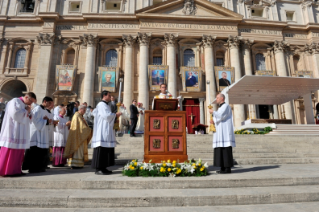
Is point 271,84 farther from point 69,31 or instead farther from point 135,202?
point 69,31

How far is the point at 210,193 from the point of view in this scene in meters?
3.24

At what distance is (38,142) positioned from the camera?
5383 millimetres

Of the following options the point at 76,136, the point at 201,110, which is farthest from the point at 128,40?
the point at 76,136

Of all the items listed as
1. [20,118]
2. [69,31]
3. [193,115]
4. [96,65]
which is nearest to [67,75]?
[96,65]

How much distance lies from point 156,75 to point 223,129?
14667mm

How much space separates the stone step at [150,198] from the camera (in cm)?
296

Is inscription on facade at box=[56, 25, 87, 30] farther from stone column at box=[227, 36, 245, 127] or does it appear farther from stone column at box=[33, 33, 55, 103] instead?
stone column at box=[227, 36, 245, 127]

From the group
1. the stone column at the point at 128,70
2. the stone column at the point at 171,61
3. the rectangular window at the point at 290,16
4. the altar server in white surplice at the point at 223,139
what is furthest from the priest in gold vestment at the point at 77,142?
the rectangular window at the point at 290,16

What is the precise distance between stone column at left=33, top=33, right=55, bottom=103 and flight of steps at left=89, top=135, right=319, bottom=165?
13071 mm

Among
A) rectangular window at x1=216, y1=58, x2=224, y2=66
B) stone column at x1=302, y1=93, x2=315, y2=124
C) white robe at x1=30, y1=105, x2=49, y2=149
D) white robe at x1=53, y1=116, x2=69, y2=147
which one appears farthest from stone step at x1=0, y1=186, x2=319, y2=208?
rectangular window at x1=216, y1=58, x2=224, y2=66

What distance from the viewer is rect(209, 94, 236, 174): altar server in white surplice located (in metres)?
5.00

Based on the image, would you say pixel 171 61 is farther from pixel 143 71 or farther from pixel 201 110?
pixel 201 110

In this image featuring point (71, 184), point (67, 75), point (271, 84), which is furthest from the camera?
point (67, 75)

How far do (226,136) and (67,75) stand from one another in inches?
703
